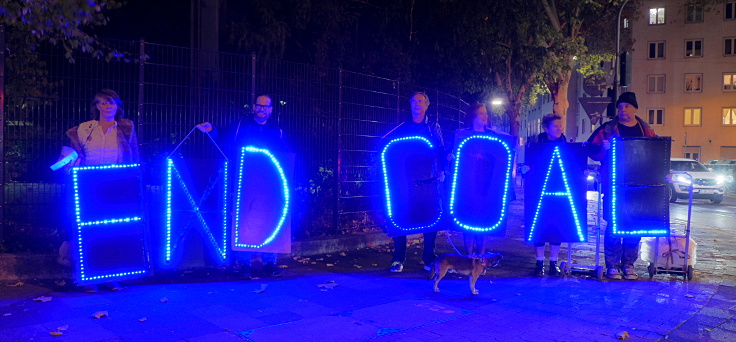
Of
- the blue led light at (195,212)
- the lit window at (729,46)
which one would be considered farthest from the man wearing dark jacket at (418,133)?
the lit window at (729,46)

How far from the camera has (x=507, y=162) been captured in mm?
7281

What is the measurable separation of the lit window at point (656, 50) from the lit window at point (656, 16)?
1927 millimetres

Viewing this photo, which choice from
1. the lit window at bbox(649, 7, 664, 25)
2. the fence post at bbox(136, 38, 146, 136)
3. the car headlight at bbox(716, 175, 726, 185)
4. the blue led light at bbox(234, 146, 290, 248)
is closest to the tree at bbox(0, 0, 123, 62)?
the fence post at bbox(136, 38, 146, 136)

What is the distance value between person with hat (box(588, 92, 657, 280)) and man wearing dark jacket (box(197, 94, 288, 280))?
3735mm

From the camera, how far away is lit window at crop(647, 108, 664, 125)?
182 ft

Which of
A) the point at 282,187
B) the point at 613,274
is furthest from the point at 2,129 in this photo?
the point at 613,274

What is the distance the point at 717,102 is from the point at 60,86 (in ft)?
189

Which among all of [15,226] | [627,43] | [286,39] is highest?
[627,43]

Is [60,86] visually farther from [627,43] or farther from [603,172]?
[627,43]

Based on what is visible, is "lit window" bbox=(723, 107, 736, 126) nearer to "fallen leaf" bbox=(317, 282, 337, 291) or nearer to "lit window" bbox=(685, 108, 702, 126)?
"lit window" bbox=(685, 108, 702, 126)

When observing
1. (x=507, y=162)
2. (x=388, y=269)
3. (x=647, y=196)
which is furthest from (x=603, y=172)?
(x=388, y=269)

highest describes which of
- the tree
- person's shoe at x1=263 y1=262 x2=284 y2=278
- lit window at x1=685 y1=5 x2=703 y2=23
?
lit window at x1=685 y1=5 x2=703 y2=23

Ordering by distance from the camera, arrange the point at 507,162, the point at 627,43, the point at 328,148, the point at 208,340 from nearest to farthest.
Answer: the point at 208,340
the point at 507,162
the point at 328,148
the point at 627,43

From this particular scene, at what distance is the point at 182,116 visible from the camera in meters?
7.58
